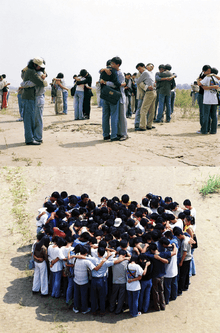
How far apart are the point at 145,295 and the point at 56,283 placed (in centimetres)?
115

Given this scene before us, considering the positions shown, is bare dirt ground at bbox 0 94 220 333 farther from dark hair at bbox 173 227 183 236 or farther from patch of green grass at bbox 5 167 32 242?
dark hair at bbox 173 227 183 236

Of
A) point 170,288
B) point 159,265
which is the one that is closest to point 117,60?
point 159,265

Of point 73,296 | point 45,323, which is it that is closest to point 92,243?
point 73,296

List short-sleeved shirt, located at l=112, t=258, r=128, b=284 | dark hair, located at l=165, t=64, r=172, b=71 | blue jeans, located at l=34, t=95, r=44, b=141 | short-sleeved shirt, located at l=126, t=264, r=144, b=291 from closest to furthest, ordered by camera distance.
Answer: short-sleeved shirt, located at l=126, t=264, r=144, b=291
short-sleeved shirt, located at l=112, t=258, r=128, b=284
blue jeans, located at l=34, t=95, r=44, b=141
dark hair, located at l=165, t=64, r=172, b=71

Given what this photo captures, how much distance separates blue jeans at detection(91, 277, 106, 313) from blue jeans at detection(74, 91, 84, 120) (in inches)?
389

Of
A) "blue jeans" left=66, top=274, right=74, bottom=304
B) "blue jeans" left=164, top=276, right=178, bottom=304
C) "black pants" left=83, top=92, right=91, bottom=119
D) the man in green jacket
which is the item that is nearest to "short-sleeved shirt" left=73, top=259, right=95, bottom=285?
"blue jeans" left=66, top=274, right=74, bottom=304

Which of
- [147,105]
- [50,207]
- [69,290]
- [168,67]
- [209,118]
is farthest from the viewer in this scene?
[168,67]

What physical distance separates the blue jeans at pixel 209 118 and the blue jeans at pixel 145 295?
737 centimetres

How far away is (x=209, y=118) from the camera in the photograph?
11.0 m

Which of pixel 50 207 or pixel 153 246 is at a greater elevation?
pixel 50 207

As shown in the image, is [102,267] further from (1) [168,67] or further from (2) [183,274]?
(1) [168,67]

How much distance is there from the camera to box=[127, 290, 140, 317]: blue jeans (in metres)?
4.19

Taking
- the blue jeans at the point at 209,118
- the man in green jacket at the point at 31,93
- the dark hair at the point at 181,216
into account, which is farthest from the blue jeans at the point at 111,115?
the dark hair at the point at 181,216

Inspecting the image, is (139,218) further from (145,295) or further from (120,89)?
(120,89)
